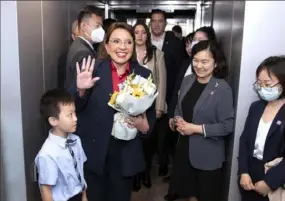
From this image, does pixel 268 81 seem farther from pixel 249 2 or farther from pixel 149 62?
pixel 149 62

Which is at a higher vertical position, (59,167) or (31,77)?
(31,77)

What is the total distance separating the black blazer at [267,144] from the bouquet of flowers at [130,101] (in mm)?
425

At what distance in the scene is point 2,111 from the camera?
3.27ft

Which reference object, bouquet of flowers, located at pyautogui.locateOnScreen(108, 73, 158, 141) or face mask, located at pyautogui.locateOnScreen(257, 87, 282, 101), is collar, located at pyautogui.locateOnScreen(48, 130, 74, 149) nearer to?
bouquet of flowers, located at pyautogui.locateOnScreen(108, 73, 158, 141)

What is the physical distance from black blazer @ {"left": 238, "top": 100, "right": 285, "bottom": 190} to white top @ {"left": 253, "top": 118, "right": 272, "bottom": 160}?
0.01m

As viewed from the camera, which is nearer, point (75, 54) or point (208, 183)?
point (75, 54)

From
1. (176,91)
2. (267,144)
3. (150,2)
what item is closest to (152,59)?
(176,91)

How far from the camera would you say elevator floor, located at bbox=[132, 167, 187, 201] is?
2.08 m

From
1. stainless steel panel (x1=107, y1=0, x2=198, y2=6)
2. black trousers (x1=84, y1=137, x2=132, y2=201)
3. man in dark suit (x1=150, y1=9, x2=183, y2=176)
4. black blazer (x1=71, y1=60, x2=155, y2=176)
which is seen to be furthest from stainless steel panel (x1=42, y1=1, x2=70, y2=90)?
stainless steel panel (x1=107, y1=0, x2=198, y2=6)

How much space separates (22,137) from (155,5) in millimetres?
2267

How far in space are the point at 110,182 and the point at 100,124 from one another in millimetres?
266

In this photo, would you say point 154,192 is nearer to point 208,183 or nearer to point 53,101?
point 208,183

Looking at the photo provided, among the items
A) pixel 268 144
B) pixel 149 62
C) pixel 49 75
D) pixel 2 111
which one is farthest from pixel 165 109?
pixel 2 111

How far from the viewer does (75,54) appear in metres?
1.20
